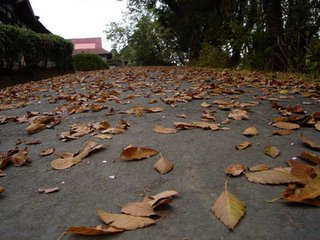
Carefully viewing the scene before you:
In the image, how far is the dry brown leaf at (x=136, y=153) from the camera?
81.0 inches

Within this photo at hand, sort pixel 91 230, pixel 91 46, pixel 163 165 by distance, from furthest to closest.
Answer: pixel 91 46, pixel 163 165, pixel 91 230

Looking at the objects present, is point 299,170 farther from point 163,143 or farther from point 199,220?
point 163,143

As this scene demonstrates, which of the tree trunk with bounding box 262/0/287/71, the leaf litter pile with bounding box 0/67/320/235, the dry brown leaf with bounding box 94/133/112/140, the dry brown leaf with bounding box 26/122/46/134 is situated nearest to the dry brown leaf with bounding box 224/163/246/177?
the leaf litter pile with bounding box 0/67/320/235

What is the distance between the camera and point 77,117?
3.48 m

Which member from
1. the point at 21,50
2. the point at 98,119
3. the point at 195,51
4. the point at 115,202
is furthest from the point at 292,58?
the point at 195,51

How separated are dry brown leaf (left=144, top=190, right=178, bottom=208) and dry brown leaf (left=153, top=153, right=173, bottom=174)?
0.30 m

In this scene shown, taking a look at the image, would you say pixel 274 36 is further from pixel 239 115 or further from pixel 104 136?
pixel 104 136

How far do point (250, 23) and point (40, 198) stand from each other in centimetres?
1083

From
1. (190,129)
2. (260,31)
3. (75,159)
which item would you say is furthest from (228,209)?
(260,31)

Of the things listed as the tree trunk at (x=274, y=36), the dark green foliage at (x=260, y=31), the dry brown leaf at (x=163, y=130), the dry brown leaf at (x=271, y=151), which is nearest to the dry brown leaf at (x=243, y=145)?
the dry brown leaf at (x=271, y=151)

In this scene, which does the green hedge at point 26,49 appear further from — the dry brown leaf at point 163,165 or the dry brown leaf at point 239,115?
the dry brown leaf at point 163,165

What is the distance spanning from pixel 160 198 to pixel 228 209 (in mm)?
291

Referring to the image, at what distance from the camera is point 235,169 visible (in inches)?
69.4

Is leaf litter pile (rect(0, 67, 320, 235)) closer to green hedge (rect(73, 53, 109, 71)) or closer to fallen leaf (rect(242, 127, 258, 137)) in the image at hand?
fallen leaf (rect(242, 127, 258, 137))
